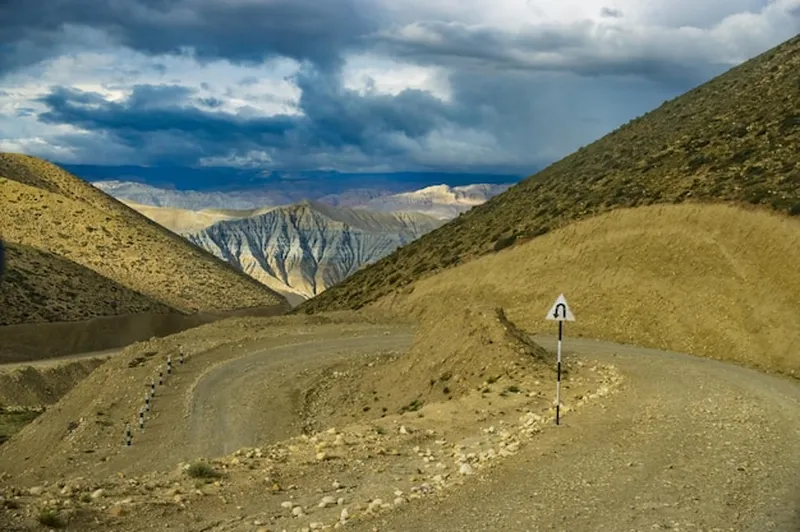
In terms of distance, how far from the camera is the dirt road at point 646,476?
10.9m

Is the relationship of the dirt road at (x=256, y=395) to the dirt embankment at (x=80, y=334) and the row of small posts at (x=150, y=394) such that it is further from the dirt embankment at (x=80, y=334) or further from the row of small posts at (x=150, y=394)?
the dirt embankment at (x=80, y=334)

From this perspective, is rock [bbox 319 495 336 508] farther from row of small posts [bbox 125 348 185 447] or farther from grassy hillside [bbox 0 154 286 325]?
grassy hillside [bbox 0 154 286 325]

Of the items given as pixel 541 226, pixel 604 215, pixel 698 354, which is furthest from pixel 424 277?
pixel 698 354

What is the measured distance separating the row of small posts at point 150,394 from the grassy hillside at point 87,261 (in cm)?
4849

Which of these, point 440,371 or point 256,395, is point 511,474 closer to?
point 440,371

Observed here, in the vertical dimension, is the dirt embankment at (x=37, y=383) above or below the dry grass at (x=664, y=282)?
below

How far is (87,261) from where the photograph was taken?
94.8m

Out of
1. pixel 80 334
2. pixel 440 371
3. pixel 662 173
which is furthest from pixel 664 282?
pixel 80 334

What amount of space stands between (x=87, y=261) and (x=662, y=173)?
69.2 meters

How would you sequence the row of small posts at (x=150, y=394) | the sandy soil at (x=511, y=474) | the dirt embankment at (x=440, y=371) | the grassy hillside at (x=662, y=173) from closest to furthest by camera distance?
the sandy soil at (x=511, y=474), the dirt embankment at (x=440, y=371), the row of small posts at (x=150, y=394), the grassy hillside at (x=662, y=173)

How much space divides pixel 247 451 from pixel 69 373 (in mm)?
48759

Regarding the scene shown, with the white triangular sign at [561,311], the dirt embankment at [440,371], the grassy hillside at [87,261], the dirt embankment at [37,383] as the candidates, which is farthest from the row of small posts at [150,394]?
the grassy hillside at [87,261]

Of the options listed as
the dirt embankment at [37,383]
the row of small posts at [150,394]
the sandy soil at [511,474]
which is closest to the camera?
the sandy soil at [511,474]

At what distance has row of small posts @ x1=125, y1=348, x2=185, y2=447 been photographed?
80.1 feet
